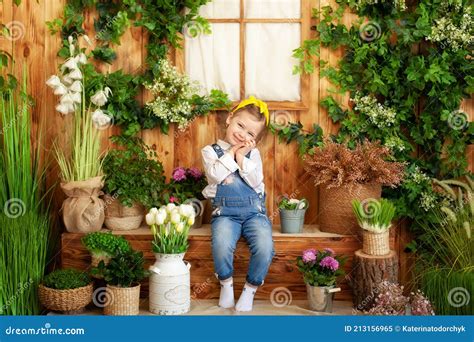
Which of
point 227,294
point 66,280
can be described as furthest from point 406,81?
point 66,280

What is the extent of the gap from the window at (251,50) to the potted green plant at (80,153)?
70 cm

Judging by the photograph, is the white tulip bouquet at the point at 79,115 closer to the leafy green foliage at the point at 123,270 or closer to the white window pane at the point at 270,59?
the leafy green foliage at the point at 123,270

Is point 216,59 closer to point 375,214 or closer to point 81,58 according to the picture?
point 81,58

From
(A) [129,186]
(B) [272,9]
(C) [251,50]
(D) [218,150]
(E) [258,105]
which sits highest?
(B) [272,9]

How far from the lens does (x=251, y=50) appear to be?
4.79m

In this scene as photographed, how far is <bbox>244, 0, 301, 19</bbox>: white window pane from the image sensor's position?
4.77 m

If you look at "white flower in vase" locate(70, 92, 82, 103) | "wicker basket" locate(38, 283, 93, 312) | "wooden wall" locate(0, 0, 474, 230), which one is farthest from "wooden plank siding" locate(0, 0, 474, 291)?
"wicker basket" locate(38, 283, 93, 312)

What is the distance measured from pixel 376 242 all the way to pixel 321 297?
46 cm

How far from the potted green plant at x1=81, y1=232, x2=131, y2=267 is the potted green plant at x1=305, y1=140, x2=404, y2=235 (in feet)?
4.12

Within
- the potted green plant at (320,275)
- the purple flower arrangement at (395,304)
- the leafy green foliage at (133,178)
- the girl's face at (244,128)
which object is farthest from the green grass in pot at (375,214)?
the leafy green foliage at (133,178)

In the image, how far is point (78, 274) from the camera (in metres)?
4.20

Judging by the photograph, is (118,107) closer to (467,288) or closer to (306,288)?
(306,288)

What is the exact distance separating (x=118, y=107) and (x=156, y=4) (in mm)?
722

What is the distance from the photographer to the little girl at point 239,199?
4207mm
